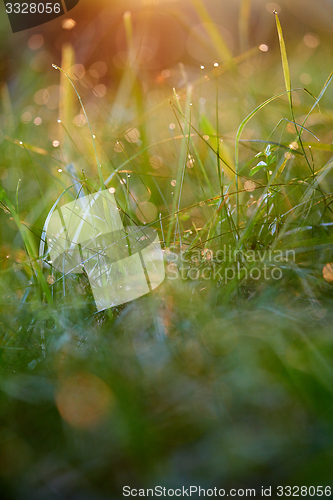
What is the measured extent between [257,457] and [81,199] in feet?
1.53

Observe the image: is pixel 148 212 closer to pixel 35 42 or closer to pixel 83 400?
pixel 83 400

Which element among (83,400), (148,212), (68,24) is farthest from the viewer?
(68,24)

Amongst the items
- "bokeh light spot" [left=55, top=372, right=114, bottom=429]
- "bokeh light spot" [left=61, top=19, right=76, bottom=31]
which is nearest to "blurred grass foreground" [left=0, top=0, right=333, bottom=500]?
"bokeh light spot" [left=55, top=372, right=114, bottom=429]

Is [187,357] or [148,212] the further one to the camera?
[148,212]

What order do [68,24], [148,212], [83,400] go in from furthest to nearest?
[68,24]
[148,212]
[83,400]

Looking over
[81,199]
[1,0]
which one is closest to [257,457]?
[81,199]

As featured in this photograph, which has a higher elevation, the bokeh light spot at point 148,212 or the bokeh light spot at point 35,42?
the bokeh light spot at point 35,42

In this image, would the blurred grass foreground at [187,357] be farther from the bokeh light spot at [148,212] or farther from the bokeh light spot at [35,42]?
the bokeh light spot at [35,42]

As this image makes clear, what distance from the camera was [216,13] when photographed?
119 cm

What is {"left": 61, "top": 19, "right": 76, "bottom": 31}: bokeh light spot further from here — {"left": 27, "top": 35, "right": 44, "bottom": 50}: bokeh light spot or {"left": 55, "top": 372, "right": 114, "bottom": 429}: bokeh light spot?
{"left": 55, "top": 372, "right": 114, "bottom": 429}: bokeh light spot

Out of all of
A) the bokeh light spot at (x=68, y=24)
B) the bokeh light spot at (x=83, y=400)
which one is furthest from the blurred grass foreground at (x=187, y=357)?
the bokeh light spot at (x=68, y=24)

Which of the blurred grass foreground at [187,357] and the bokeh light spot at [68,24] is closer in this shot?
the blurred grass foreground at [187,357]

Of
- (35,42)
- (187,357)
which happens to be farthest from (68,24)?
(187,357)

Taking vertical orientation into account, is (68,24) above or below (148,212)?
above
